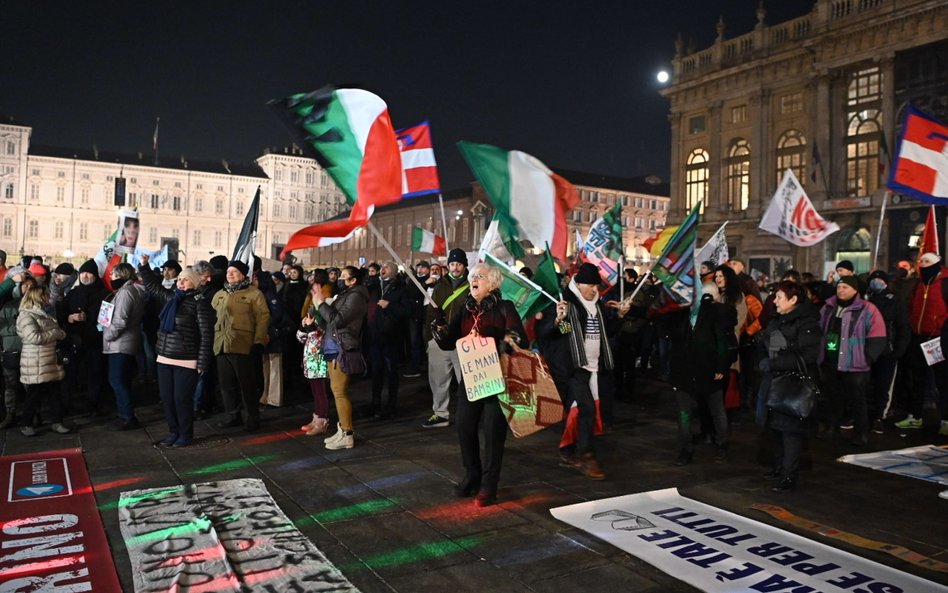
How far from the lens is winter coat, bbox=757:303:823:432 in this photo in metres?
6.15

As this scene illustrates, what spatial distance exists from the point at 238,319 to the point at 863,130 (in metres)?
38.0

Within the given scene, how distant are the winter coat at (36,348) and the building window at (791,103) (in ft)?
136

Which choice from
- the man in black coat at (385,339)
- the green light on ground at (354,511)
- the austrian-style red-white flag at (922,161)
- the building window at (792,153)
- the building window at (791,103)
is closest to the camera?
the green light on ground at (354,511)

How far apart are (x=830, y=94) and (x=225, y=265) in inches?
1494

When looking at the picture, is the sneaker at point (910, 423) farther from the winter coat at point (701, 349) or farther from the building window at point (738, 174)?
the building window at point (738, 174)

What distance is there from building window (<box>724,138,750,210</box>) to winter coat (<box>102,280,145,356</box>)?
1610 inches

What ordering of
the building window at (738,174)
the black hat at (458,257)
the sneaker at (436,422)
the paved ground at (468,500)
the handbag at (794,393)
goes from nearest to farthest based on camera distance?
1. the paved ground at (468,500)
2. the handbag at (794,393)
3. the black hat at (458,257)
4. the sneaker at (436,422)
5. the building window at (738,174)

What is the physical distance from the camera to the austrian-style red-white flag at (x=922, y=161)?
10.1 metres

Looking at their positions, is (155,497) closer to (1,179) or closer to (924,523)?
(924,523)

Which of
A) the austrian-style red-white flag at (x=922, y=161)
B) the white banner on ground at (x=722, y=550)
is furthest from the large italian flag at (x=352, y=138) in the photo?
the austrian-style red-white flag at (x=922, y=161)

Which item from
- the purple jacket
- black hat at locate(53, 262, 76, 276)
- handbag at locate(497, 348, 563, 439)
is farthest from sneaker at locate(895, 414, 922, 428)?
black hat at locate(53, 262, 76, 276)

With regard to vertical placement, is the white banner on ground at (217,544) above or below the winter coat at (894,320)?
below

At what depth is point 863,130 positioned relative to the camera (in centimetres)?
3712

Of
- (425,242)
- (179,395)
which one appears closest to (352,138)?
(179,395)
